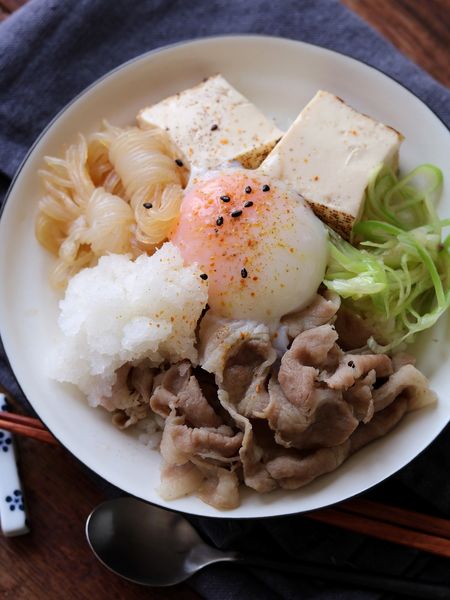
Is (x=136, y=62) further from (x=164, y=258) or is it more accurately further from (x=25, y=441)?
(x=25, y=441)

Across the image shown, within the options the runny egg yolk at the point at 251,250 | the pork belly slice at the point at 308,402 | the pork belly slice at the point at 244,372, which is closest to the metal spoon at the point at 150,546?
the pork belly slice at the point at 244,372

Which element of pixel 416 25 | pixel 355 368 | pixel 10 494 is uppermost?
pixel 416 25

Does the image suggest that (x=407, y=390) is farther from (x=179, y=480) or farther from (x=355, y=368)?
(x=179, y=480)

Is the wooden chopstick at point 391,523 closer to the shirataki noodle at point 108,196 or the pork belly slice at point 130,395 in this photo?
the pork belly slice at point 130,395

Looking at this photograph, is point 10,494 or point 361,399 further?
point 10,494

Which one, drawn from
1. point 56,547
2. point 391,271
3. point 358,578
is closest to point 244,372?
point 391,271

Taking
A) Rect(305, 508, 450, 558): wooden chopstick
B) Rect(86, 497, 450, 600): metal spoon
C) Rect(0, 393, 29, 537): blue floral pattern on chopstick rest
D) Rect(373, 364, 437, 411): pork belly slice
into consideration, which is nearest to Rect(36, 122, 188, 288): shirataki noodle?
Rect(0, 393, 29, 537): blue floral pattern on chopstick rest
